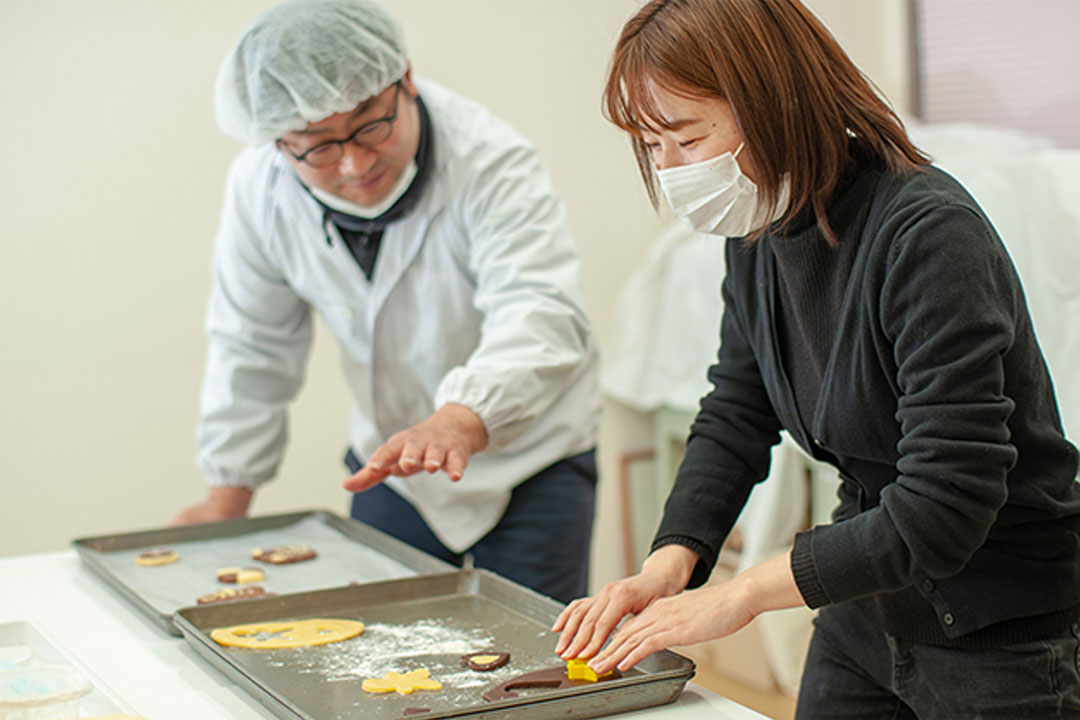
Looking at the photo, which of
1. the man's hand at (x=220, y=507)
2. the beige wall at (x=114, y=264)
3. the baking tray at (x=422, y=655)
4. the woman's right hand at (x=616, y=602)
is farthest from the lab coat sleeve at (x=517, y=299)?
the beige wall at (x=114, y=264)

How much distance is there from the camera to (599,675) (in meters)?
→ 1.00

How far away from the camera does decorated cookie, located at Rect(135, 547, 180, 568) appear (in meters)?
1.49

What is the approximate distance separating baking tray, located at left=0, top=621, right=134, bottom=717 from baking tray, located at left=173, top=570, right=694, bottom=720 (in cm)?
10

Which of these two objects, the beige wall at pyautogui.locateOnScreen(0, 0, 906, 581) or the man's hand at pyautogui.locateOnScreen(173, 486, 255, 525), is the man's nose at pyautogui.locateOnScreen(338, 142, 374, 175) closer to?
the man's hand at pyautogui.locateOnScreen(173, 486, 255, 525)

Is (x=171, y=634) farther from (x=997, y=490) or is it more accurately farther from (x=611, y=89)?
(x=997, y=490)

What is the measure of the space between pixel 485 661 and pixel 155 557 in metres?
0.63

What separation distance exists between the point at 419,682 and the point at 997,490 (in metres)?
0.51

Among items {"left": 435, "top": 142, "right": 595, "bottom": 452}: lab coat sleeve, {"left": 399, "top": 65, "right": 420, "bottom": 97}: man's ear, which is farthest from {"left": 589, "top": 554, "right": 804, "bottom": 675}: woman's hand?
{"left": 399, "top": 65, "right": 420, "bottom": 97}: man's ear

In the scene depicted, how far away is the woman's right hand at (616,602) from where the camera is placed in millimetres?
1035

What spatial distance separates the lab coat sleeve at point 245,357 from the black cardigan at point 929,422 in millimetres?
844

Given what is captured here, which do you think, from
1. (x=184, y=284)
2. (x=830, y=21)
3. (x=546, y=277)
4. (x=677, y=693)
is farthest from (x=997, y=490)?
(x=830, y=21)

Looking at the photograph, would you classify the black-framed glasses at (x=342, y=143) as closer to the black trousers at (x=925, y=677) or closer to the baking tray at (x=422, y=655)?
the baking tray at (x=422, y=655)

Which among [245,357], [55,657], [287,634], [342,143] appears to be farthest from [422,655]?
[245,357]

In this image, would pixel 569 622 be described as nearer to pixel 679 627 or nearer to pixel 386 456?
pixel 679 627
